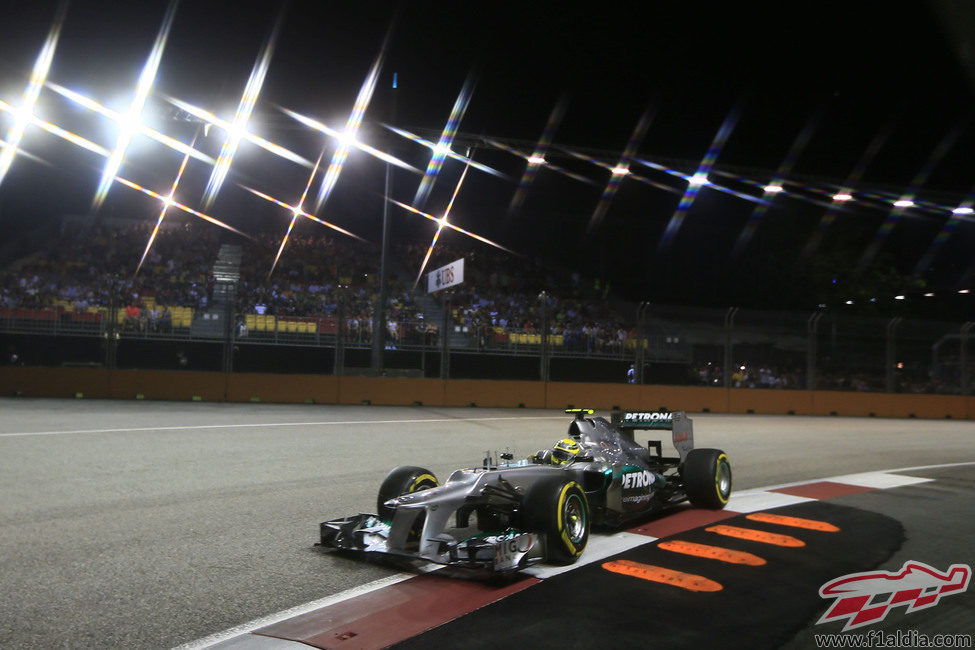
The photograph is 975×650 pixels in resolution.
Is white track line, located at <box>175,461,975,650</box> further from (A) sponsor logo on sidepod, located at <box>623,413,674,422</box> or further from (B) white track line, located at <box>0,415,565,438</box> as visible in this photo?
(B) white track line, located at <box>0,415,565,438</box>

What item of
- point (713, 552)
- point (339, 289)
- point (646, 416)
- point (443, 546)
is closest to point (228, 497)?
point (443, 546)

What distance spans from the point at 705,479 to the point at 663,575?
2.22 m

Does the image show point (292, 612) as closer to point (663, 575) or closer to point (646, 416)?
point (663, 575)

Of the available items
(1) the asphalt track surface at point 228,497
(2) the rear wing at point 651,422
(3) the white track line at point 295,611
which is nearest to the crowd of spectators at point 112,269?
(1) the asphalt track surface at point 228,497

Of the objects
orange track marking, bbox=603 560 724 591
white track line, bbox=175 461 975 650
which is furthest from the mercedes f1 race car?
orange track marking, bbox=603 560 724 591

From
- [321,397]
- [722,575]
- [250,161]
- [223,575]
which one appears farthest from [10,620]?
[250,161]

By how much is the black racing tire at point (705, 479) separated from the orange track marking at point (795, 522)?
1.11ft

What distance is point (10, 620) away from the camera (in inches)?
154

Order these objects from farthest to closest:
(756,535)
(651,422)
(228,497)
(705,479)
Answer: (651,422), (228,497), (705,479), (756,535)

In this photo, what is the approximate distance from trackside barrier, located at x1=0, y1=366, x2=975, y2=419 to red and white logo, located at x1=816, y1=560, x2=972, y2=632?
13.8 metres

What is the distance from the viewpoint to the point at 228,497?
7.10 metres

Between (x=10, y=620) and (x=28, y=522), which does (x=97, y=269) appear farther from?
(x=10, y=620)

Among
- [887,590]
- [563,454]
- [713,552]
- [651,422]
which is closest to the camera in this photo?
[887,590]

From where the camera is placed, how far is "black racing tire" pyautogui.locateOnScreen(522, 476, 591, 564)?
5020 millimetres
